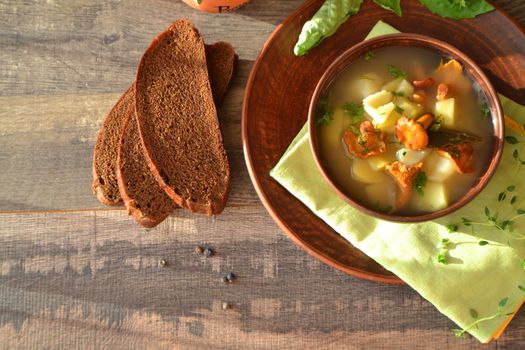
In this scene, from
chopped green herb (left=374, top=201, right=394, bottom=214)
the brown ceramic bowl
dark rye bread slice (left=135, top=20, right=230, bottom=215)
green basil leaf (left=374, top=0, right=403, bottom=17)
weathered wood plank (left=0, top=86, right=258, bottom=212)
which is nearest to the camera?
the brown ceramic bowl

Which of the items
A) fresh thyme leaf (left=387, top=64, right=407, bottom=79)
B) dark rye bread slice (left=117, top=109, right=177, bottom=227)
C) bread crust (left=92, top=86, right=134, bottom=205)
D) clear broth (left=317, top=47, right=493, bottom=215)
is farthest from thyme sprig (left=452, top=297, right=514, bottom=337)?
bread crust (left=92, top=86, right=134, bottom=205)

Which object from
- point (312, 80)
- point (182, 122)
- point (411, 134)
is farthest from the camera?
point (182, 122)

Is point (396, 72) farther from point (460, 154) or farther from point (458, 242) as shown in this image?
point (458, 242)

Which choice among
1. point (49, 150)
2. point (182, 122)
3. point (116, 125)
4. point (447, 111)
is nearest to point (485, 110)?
point (447, 111)

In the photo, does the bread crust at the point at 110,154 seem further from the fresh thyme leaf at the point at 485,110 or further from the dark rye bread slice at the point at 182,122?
the fresh thyme leaf at the point at 485,110

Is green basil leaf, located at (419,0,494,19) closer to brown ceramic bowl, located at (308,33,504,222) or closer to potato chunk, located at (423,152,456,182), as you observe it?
brown ceramic bowl, located at (308,33,504,222)

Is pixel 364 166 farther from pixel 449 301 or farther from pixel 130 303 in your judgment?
pixel 130 303

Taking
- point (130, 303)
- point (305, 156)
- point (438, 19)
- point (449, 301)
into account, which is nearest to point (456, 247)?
point (449, 301)
